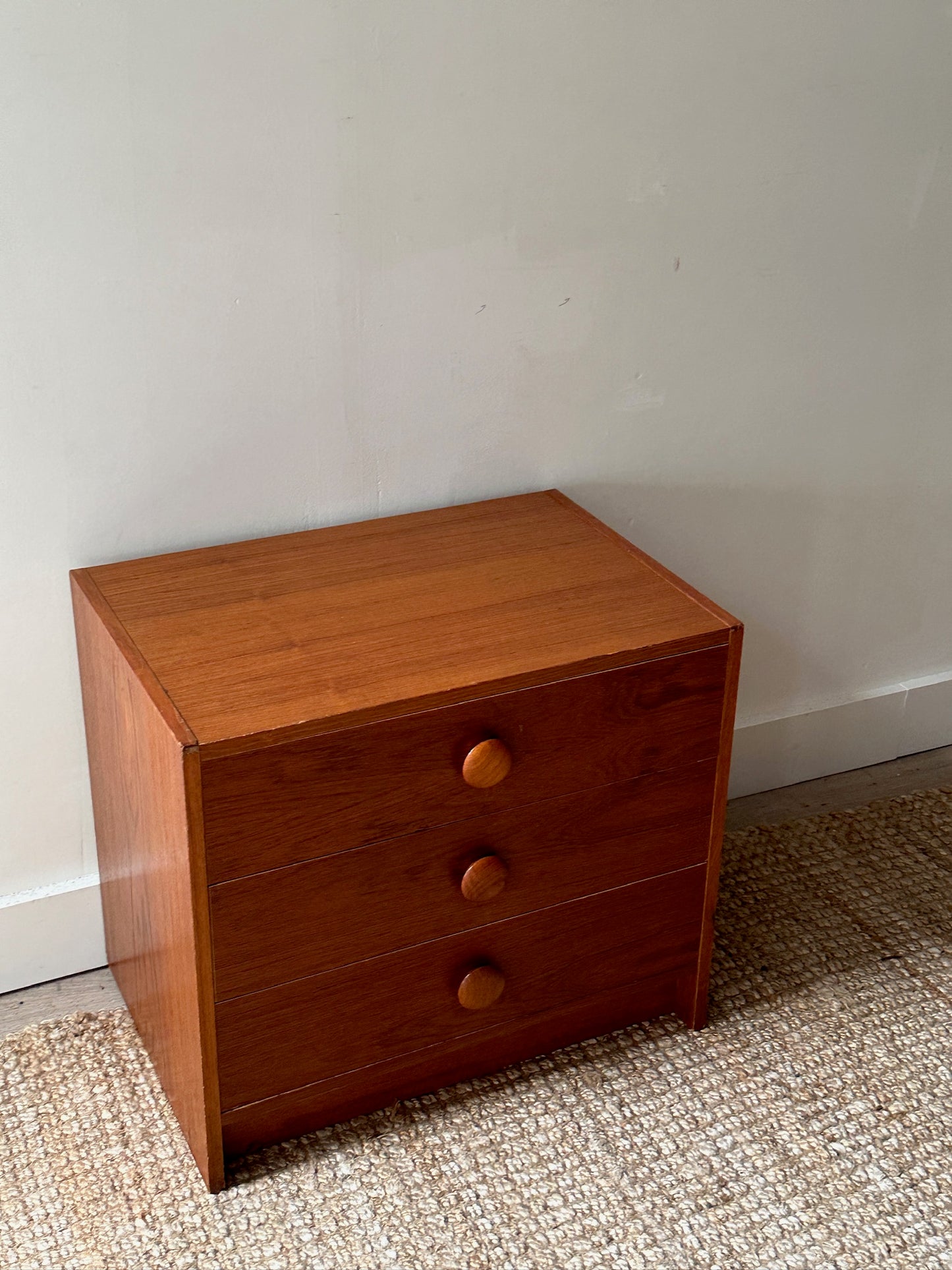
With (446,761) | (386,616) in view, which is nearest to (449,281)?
(386,616)

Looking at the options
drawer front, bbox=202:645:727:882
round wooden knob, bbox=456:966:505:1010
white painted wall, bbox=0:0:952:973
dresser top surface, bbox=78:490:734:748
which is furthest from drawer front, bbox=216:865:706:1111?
white painted wall, bbox=0:0:952:973

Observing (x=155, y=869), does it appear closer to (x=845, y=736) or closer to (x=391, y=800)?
(x=391, y=800)

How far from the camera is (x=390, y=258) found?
1.35 metres

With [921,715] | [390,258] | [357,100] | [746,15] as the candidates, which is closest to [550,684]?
[390,258]

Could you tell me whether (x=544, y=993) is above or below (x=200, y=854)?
below

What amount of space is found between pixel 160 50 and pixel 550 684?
0.67m

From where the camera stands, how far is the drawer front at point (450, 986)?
1193mm

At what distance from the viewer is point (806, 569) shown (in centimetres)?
177

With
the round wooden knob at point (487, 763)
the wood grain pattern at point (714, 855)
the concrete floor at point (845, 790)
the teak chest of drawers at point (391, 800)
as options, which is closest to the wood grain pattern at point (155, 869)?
the teak chest of drawers at point (391, 800)

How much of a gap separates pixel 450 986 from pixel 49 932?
49cm

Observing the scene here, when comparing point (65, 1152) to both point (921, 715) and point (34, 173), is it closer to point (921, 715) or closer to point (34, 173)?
point (34, 173)

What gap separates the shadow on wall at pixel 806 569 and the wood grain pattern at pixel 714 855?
28 cm

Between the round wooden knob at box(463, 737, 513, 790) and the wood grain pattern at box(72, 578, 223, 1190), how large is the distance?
24 cm

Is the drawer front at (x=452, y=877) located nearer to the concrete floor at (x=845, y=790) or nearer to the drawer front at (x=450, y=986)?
the drawer front at (x=450, y=986)
